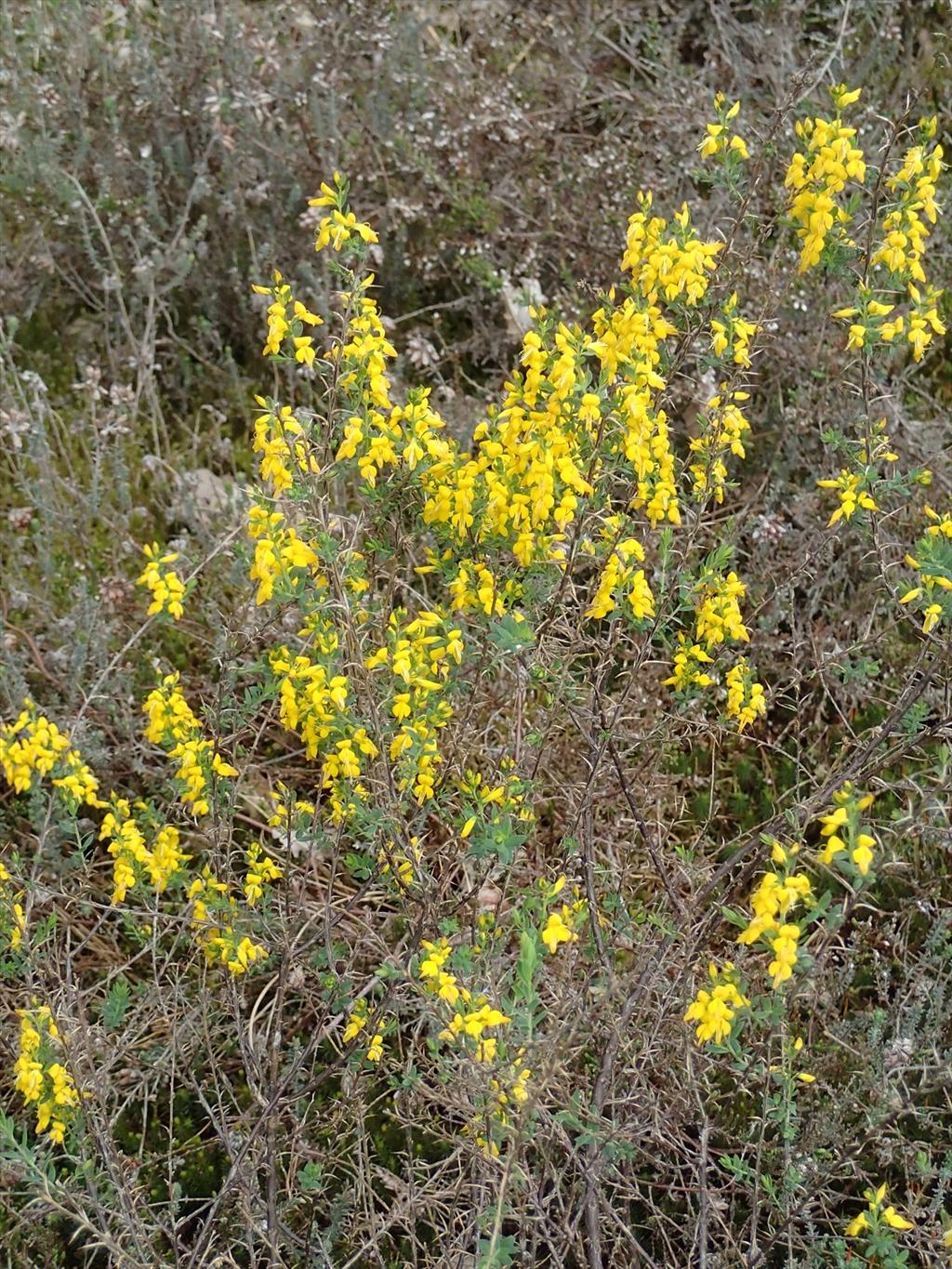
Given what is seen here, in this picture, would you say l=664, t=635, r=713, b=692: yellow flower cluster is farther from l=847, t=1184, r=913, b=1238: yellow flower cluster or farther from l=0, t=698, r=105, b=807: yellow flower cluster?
l=0, t=698, r=105, b=807: yellow flower cluster

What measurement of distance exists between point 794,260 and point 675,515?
2.21 metres

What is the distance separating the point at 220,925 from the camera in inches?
96.9

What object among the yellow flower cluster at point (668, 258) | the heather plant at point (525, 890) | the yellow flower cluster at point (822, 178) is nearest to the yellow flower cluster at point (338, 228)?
the heather plant at point (525, 890)

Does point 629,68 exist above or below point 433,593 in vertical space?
above

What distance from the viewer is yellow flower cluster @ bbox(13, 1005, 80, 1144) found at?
214 centimetres

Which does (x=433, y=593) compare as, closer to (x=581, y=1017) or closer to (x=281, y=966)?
(x=281, y=966)

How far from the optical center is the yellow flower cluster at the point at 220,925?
2400 mm

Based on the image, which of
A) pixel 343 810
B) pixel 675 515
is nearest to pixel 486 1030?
pixel 343 810

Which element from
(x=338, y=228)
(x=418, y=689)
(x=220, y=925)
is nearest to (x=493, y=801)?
(x=418, y=689)

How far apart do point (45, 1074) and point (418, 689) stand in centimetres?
97

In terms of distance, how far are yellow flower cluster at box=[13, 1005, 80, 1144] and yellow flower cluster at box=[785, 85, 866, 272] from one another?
6.36ft

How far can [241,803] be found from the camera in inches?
134

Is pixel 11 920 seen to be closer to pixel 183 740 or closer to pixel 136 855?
pixel 136 855

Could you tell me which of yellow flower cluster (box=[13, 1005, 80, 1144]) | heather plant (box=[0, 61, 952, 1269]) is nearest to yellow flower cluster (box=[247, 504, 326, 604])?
heather plant (box=[0, 61, 952, 1269])
